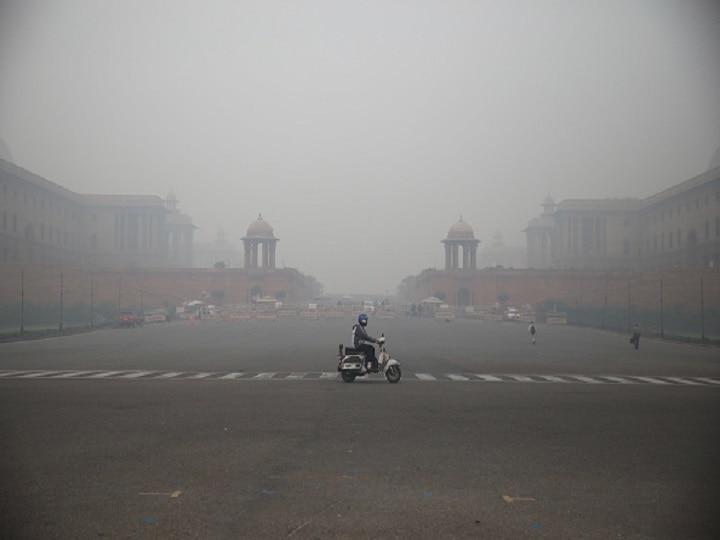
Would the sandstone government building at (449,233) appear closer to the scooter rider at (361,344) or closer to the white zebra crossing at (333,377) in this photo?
the white zebra crossing at (333,377)

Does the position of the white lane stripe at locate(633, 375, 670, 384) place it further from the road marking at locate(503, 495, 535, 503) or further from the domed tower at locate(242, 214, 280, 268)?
the domed tower at locate(242, 214, 280, 268)

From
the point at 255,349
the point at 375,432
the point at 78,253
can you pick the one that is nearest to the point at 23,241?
the point at 78,253

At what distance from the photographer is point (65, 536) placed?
5340mm

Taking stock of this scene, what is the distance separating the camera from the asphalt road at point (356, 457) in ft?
18.9

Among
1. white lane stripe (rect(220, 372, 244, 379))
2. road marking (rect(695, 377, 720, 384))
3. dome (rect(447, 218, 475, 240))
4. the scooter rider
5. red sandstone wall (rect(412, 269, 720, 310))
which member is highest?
dome (rect(447, 218, 475, 240))

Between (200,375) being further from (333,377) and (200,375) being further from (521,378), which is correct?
(521,378)

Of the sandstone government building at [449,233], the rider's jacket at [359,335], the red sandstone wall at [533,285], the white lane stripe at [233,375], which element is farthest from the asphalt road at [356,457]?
the sandstone government building at [449,233]

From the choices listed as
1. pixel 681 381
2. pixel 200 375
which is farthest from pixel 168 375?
pixel 681 381

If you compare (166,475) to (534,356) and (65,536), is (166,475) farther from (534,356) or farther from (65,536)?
(534,356)

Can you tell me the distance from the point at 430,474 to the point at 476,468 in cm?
64

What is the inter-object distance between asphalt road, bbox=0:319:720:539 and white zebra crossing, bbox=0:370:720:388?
0.15 metres

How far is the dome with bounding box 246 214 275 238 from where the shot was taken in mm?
98562

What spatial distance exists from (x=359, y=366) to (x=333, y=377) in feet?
5.33

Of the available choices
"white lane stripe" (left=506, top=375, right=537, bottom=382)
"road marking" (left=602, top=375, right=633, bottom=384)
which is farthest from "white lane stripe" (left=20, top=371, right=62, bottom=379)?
"road marking" (left=602, top=375, right=633, bottom=384)
